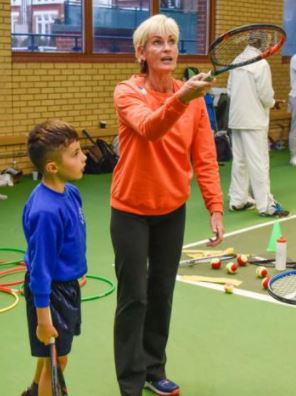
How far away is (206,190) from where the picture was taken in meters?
3.70

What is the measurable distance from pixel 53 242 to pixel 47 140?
47 centimetres

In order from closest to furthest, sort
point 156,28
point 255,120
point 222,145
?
point 156,28 < point 255,120 < point 222,145

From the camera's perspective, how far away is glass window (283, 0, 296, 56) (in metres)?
15.8

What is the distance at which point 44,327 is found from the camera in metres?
3.01

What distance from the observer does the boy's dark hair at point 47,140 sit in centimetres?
310

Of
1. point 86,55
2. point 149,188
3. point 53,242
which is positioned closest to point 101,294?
point 149,188

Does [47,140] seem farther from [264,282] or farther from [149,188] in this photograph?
[264,282]

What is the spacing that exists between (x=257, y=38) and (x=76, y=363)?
7.35 feet

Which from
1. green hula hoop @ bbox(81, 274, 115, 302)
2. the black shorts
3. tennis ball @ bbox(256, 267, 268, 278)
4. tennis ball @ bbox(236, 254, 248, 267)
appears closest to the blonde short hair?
the black shorts

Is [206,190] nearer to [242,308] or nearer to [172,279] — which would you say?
[172,279]

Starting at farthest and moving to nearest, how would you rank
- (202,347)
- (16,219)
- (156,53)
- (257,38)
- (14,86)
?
1. (14,86)
2. (16,219)
3. (202,347)
4. (257,38)
5. (156,53)

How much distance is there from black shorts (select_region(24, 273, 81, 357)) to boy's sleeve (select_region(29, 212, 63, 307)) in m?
0.17

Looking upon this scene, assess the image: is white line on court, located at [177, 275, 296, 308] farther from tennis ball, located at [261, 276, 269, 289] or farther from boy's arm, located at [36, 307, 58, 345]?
boy's arm, located at [36, 307, 58, 345]

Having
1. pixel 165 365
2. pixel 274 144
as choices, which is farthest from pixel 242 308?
pixel 274 144
